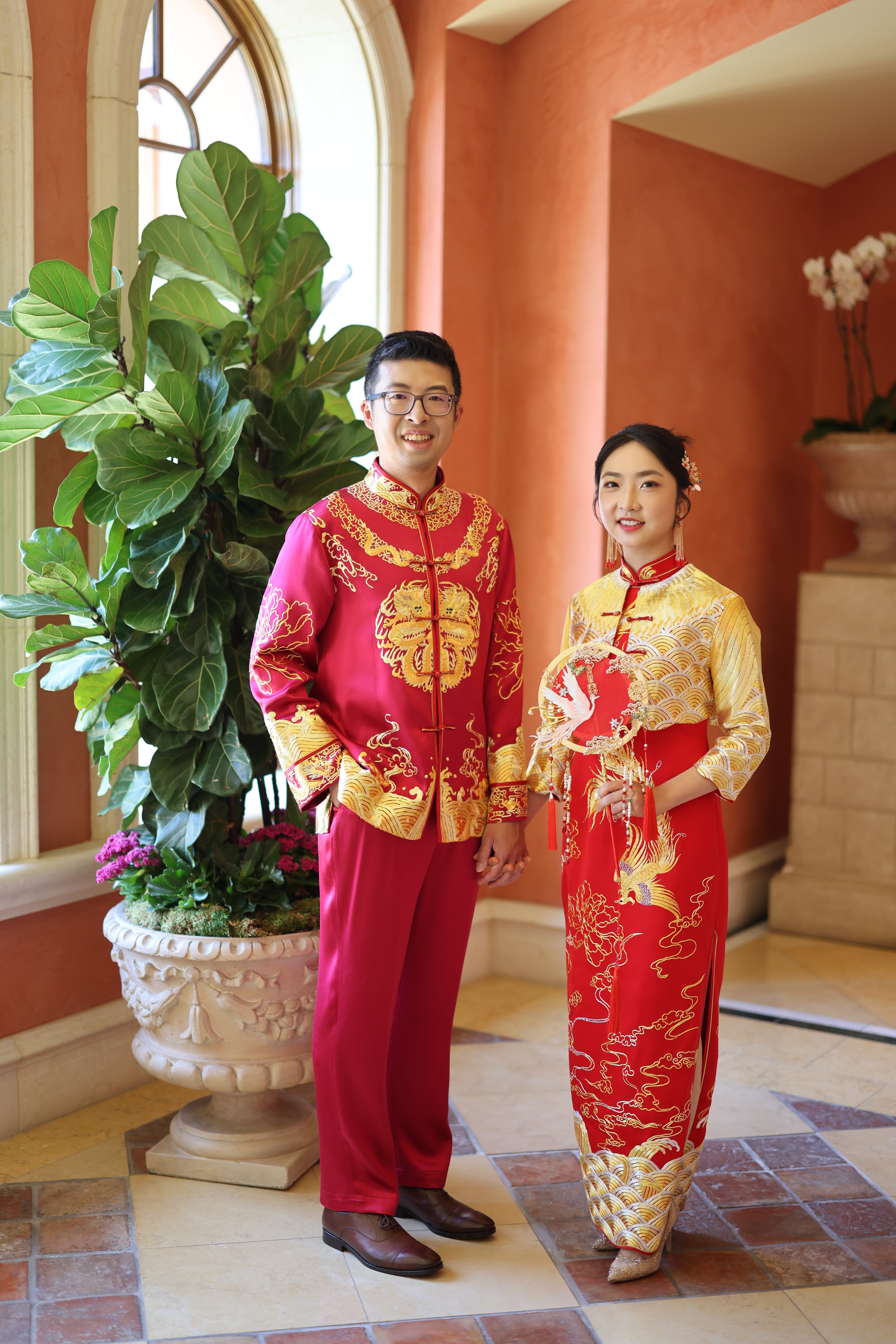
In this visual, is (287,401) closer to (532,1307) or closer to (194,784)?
(194,784)

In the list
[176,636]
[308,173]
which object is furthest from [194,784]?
[308,173]

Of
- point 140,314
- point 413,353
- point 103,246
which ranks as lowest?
point 413,353

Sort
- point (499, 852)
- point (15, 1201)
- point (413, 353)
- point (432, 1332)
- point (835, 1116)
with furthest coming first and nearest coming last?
point (835, 1116) → point (15, 1201) → point (499, 852) → point (413, 353) → point (432, 1332)

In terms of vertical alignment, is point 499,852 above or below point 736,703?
below

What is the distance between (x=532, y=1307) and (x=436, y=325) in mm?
2580

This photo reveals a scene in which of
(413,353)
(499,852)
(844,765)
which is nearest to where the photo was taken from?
(413,353)

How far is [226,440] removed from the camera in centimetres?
259

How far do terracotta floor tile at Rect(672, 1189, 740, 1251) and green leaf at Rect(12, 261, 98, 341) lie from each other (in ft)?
6.79

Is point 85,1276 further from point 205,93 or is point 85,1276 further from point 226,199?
point 205,93

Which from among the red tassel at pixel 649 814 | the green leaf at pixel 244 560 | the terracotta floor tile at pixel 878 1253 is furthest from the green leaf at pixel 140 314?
the terracotta floor tile at pixel 878 1253

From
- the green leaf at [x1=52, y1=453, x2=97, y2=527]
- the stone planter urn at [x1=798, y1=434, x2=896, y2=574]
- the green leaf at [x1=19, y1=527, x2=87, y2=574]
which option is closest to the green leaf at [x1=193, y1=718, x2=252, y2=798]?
the green leaf at [x1=19, y1=527, x2=87, y2=574]

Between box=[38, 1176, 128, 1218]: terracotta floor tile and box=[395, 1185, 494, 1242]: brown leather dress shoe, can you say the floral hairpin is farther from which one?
box=[38, 1176, 128, 1218]: terracotta floor tile

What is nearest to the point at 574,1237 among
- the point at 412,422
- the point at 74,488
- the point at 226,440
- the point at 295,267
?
the point at 412,422

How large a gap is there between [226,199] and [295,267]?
190mm
